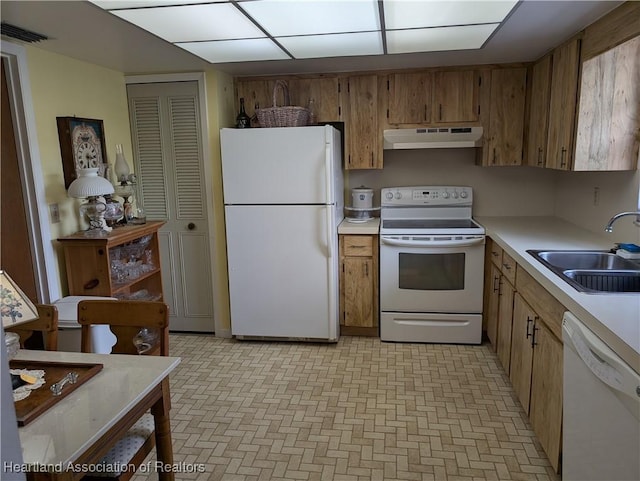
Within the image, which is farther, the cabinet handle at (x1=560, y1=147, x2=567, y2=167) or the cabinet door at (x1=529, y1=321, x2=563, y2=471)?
the cabinet handle at (x1=560, y1=147, x2=567, y2=167)

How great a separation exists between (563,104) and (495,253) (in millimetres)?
1038

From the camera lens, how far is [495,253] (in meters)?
3.14

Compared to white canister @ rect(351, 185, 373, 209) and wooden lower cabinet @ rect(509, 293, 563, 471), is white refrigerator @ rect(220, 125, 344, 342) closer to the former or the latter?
white canister @ rect(351, 185, 373, 209)

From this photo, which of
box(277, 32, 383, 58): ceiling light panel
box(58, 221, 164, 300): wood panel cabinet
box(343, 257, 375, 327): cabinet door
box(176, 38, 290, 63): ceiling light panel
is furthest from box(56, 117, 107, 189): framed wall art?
box(343, 257, 375, 327): cabinet door

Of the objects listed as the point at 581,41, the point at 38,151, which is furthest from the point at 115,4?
the point at 581,41

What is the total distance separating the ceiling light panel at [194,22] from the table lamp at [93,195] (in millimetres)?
940

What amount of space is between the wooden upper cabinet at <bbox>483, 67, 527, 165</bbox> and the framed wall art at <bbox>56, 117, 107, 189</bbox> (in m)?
2.85

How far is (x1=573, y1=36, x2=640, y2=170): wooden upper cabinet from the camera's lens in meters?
2.36

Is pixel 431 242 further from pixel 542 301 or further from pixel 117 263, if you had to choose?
pixel 117 263

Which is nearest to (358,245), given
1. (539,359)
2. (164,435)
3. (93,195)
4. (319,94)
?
(319,94)

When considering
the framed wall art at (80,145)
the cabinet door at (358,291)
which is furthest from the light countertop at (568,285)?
the framed wall art at (80,145)

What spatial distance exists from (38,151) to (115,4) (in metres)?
1.14

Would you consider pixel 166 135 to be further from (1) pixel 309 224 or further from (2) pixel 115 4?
(2) pixel 115 4

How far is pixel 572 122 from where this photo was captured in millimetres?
2547
